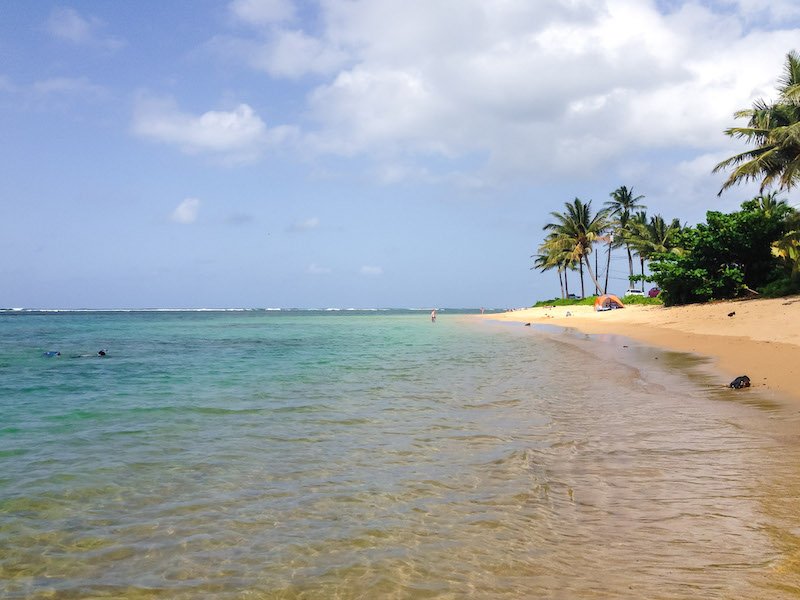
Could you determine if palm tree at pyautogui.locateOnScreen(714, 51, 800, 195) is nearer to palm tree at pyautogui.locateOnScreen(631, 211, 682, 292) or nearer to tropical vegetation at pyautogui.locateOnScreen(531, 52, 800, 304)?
tropical vegetation at pyautogui.locateOnScreen(531, 52, 800, 304)

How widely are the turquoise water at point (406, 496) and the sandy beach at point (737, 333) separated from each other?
276 centimetres

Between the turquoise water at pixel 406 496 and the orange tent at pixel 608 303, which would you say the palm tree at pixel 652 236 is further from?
the turquoise water at pixel 406 496

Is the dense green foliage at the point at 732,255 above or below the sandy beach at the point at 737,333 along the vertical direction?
above

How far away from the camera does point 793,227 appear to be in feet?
97.8

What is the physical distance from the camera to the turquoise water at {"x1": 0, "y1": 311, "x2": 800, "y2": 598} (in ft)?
12.1

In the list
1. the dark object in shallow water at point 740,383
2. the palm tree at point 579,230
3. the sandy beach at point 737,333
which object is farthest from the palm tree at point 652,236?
→ the dark object in shallow water at point 740,383

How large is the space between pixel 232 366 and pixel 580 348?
529 inches

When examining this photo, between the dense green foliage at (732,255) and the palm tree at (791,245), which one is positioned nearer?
the palm tree at (791,245)

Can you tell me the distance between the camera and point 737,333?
71.8 feet

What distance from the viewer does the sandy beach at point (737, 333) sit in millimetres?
12656

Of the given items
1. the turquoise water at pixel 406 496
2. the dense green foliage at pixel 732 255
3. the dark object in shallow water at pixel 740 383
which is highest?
the dense green foliage at pixel 732 255

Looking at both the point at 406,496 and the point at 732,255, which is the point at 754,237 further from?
the point at 406,496

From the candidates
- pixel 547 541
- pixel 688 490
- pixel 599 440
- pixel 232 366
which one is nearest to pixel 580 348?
pixel 232 366

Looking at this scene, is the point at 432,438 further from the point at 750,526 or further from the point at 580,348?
the point at 580,348
